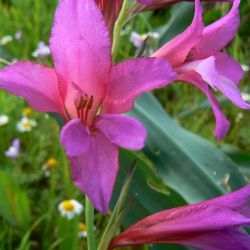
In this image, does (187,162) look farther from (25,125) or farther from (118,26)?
(25,125)

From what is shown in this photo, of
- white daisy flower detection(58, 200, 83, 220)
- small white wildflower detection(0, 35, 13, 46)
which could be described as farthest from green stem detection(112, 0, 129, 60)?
small white wildflower detection(0, 35, 13, 46)

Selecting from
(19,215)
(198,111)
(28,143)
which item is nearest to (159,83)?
(19,215)

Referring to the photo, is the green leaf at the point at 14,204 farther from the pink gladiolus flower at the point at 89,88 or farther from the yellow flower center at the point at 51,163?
the pink gladiolus flower at the point at 89,88

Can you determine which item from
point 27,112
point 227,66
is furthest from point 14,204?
point 227,66

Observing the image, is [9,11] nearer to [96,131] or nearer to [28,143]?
[28,143]

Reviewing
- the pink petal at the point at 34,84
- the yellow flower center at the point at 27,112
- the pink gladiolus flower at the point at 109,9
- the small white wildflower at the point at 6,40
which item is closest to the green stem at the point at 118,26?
the pink gladiolus flower at the point at 109,9

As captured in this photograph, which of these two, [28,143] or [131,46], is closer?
[28,143]
